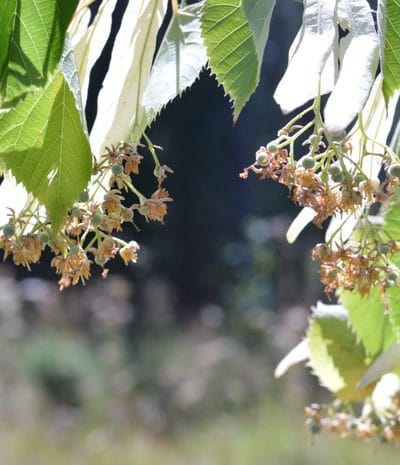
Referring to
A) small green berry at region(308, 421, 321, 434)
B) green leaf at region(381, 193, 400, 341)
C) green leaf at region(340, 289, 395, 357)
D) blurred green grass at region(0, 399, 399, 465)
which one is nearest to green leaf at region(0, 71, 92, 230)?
green leaf at region(381, 193, 400, 341)

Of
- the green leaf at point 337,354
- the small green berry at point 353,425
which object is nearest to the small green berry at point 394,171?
the green leaf at point 337,354

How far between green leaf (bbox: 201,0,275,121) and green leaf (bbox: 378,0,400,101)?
8 cm

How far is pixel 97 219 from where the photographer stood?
71 centimetres

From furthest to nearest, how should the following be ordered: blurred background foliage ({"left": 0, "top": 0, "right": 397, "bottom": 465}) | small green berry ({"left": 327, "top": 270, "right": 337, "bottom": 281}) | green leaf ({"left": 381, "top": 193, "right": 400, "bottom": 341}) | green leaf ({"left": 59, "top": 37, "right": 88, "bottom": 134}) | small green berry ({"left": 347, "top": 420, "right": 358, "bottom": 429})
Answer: blurred background foliage ({"left": 0, "top": 0, "right": 397, "bottom": 465}) → small green berry ({"left": 347, "top": 420, "right": 358, "bottom": 429}) → green leaf ({"left": 381, "top": 193, "right": 400, "bottom": 341}) → small green berry ({"left": 327, "top": 270, "right": 337, "bottom": 281}) → green leaf ({"left": 59, "top": 37, "right": 88, "bottom": 134})

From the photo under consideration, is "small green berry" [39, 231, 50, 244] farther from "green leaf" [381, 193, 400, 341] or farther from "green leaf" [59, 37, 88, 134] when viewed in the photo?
"green leaf" [381, 193, 400, 341]

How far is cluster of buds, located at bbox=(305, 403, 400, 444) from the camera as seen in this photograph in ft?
3.86

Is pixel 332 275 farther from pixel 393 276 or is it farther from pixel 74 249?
pixel 74 249

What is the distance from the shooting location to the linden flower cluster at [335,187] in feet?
2.28

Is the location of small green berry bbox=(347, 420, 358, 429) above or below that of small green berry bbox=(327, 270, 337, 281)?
below

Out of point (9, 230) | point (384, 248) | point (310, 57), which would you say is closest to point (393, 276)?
point (384, 248)

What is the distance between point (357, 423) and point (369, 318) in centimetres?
24

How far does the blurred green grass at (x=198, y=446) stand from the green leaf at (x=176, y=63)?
16.6 ft

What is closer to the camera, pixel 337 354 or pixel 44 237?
pixel 44 237

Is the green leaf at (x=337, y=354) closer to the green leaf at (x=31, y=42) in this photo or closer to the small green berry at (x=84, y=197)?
the small green berry at (x=84, y=197)
